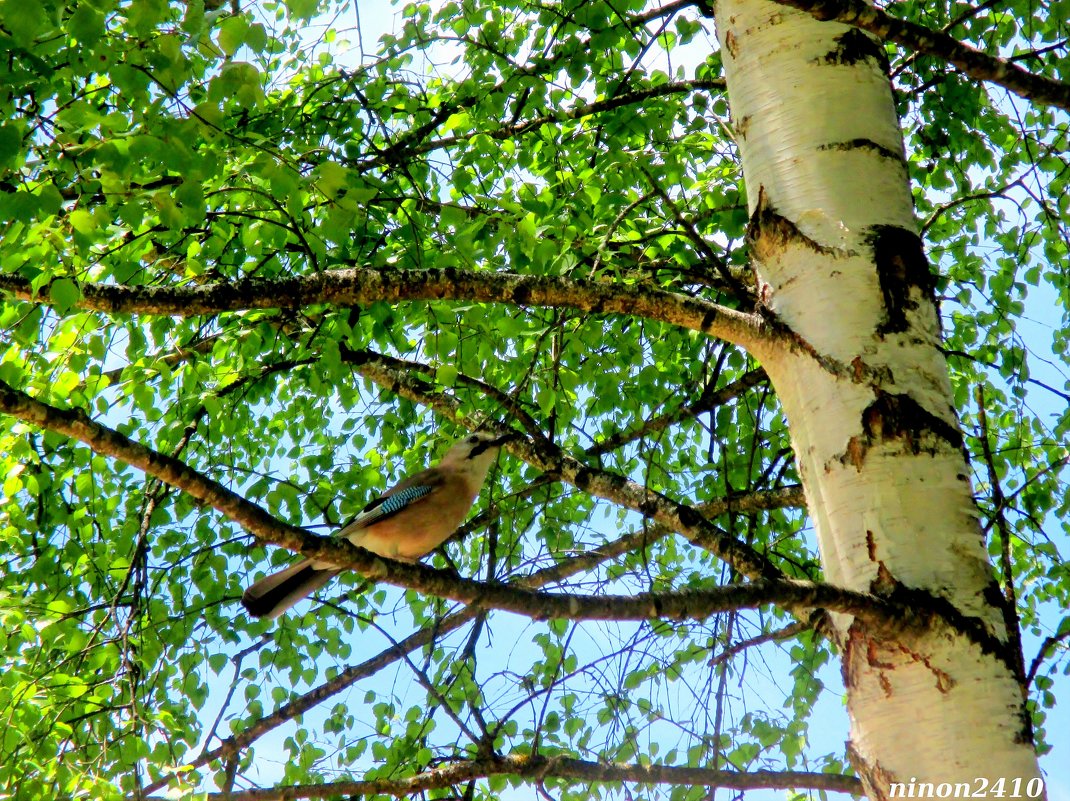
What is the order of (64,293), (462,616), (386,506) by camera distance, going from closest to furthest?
(64,293) < (462,616) < (386,506)

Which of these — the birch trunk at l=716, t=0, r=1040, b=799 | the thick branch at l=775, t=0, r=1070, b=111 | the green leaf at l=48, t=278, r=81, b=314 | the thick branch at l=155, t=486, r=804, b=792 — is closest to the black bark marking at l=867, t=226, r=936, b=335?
the birch trunk at l=716, t=0, r=1040, b=799

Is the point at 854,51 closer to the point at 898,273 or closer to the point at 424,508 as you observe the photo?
the point at 898,273

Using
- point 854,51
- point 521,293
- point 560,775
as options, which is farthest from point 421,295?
point 560,775

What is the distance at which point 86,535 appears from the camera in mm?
4453

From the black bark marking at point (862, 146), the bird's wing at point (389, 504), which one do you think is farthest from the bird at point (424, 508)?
the black bark marking at point (862, 146)

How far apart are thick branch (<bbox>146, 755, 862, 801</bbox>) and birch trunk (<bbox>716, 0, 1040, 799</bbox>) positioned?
37.6 inches

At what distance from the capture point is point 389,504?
4668 millimetres

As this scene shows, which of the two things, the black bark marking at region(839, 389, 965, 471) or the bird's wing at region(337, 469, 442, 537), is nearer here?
the black bark marking at region(839, 389, 965, 471)

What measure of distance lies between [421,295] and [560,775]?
1.76m

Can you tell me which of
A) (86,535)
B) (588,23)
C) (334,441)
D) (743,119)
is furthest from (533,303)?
(334,441)

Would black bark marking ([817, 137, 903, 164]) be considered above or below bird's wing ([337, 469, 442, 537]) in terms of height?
below

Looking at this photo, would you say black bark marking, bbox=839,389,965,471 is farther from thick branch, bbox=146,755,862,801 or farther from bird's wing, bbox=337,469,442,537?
bird's wing, bbox=337,469,442,537

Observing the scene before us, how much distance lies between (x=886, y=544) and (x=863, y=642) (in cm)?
23

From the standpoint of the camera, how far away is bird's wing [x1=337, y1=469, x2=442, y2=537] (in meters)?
4.63
